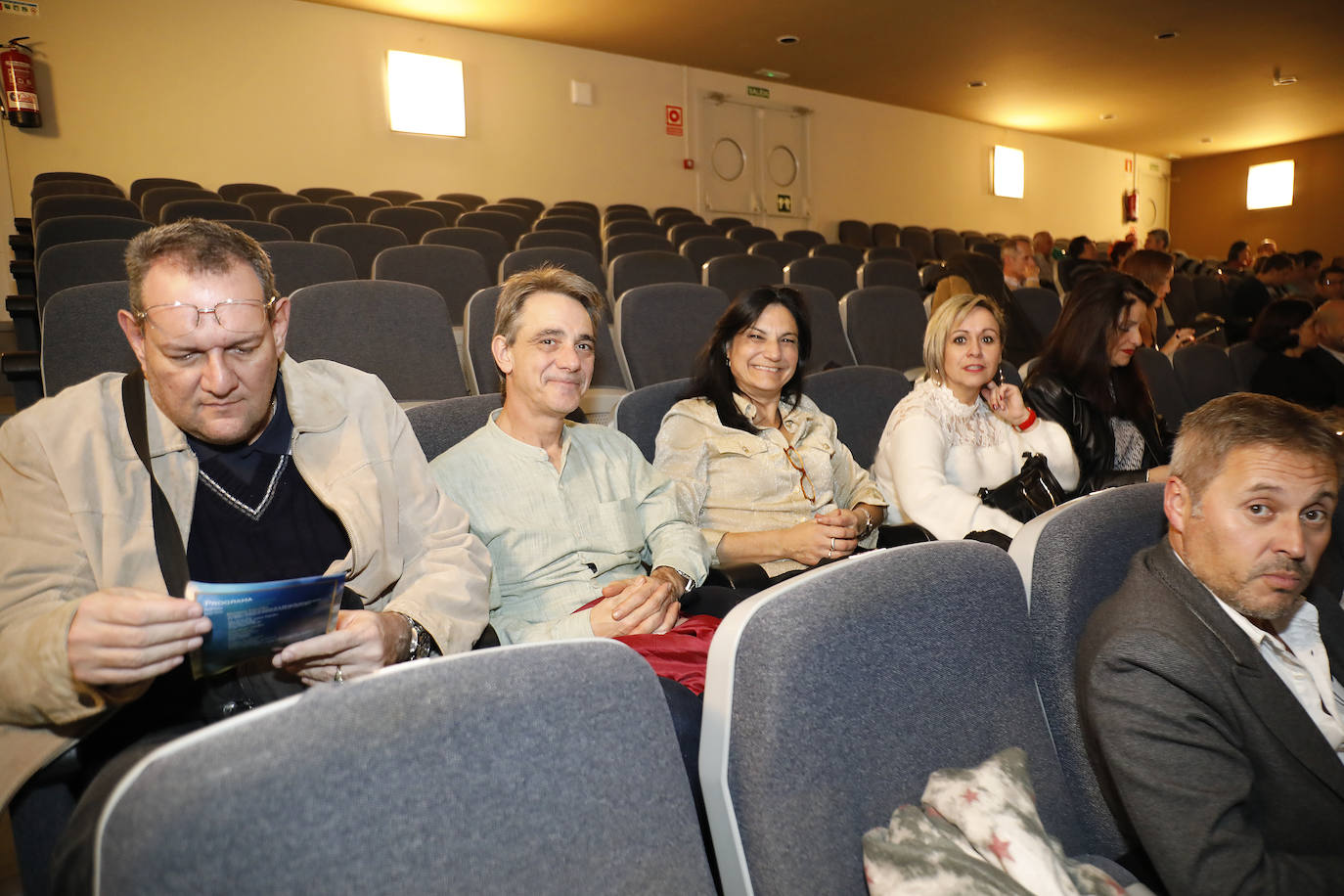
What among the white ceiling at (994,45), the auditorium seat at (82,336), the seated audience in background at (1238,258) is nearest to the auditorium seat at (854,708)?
the auditorium seat at (82,336)

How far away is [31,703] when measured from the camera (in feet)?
3.18

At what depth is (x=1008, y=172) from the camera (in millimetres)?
13594

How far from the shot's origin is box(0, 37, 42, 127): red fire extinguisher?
5895mm

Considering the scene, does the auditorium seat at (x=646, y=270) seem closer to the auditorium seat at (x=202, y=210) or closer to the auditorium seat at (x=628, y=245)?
the auditorium seat at (x=628, y=245)

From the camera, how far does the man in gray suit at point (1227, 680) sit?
0.93 meters

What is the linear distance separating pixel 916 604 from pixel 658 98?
31.4 feet

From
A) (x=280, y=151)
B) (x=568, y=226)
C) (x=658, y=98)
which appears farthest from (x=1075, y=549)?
(x=658, y=98)

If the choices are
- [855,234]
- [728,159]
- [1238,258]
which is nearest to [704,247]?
[728,159]

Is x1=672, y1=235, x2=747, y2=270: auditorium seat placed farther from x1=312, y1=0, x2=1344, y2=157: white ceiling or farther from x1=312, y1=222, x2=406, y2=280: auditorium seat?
x1=312, y1=0, x2=1344, y2=157: white ceiling

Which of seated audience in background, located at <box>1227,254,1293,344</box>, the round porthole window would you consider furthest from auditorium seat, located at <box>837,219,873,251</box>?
seated audience in background, located at <box>1227,254,1293,344</box>

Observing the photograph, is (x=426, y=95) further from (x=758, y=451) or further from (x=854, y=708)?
(x=854, y=708)

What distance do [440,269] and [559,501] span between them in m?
2.32

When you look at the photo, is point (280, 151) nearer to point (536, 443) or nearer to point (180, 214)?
point (180, 214)

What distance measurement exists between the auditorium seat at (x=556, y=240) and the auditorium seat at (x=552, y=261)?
2.38 ft
